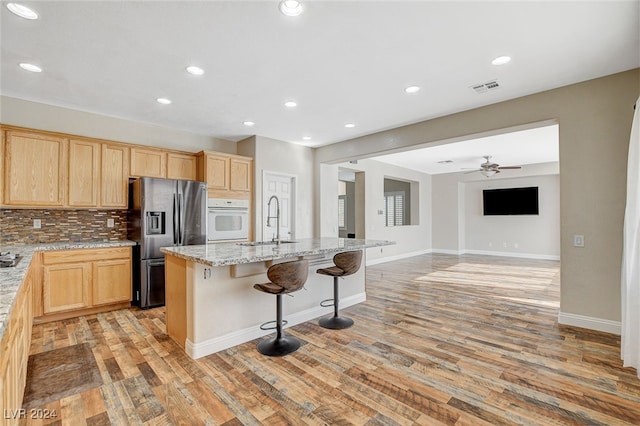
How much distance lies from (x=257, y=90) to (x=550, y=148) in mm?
6317

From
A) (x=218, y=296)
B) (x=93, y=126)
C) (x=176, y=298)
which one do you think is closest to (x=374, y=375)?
(x=218, y=296)

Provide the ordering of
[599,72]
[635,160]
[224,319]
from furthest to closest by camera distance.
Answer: [599,72] < [224,319] < [635,160]

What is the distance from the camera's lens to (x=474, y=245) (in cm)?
983

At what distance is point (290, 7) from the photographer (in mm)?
2111

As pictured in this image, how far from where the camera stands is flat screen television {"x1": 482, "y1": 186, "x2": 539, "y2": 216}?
28.2ft

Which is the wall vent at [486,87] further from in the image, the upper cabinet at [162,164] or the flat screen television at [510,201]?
the flat screen television at [510,201]

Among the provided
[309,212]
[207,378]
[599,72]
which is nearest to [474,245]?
[309,212]

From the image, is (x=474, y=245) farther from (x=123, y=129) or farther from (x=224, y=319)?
(x=123, y=129)

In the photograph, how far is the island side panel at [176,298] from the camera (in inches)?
113

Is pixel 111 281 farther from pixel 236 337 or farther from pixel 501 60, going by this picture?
pixel 501 60

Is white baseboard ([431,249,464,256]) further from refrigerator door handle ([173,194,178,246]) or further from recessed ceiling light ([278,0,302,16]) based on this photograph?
recessed ceiling light ([278,0,302,16])

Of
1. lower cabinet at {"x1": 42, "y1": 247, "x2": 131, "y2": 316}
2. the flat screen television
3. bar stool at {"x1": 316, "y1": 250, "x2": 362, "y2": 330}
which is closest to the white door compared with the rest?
lower cabinet at {"x1": 42, "y1": 247, "x2": 131, "y2": 316}

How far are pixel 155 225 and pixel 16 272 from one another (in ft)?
6.97

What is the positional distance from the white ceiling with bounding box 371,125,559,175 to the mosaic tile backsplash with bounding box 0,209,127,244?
5551 mm
